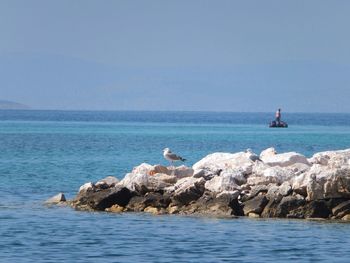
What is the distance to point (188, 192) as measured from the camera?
1054 inches

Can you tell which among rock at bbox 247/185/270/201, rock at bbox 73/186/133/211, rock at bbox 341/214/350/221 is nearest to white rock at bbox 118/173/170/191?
rock at bbox 73/186/133/211

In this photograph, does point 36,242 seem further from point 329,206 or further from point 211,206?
point 329,206

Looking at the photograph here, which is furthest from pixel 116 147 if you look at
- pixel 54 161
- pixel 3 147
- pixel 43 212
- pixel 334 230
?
pixel 334 230

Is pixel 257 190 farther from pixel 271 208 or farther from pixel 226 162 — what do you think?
pixel 226 162

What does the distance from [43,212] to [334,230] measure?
713 cm

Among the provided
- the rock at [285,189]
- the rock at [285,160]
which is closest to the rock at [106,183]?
the rock at [285,160]

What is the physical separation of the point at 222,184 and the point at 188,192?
86cm

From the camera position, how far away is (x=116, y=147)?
206 ft

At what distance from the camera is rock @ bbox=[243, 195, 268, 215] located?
25.9 m

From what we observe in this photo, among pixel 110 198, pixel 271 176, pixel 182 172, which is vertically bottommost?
pixel 110 198

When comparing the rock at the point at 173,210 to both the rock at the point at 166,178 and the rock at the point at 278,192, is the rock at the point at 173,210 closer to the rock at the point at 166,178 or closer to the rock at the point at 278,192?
the rock at the point at 166,178

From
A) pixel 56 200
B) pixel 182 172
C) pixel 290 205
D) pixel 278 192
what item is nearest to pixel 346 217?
pixel 290 205

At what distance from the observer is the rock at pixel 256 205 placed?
25922 millimetres

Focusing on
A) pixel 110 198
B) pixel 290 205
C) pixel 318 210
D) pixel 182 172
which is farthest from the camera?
pixel 182 172
